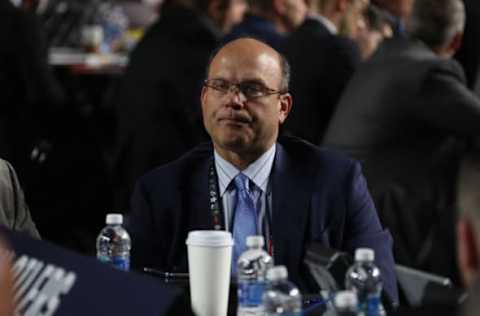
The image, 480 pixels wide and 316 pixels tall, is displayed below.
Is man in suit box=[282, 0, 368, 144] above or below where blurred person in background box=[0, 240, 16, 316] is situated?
below

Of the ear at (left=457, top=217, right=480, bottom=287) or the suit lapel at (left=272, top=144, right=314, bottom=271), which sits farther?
the suit lapel at (left=272, top=144, right=314, bottom=271)

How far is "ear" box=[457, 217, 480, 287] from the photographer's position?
184cm

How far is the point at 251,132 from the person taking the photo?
135 inches

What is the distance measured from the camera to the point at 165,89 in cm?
662

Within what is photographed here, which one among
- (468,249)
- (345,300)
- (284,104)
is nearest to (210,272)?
(345,300)

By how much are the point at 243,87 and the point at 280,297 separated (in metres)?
0.96

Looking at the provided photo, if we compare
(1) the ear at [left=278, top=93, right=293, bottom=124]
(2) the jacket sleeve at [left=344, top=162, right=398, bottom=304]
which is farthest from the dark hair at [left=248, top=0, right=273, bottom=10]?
(2) the jacket sleeve at [left=344, top=162, right=398, bottom=304]

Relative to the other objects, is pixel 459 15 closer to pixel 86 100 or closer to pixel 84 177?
pixel 84 177

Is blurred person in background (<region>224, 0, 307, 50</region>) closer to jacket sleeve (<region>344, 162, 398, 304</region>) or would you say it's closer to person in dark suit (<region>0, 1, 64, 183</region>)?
person in dark suit (<region>0, 1, 64, 183</region>)

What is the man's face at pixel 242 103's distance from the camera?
134 inches

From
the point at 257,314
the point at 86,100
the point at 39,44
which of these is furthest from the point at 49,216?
the point at 86,100

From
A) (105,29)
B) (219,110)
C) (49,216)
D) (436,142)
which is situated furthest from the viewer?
(105,29)

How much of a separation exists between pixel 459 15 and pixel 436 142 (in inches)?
19.5

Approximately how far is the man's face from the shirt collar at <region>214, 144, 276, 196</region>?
31 mm
